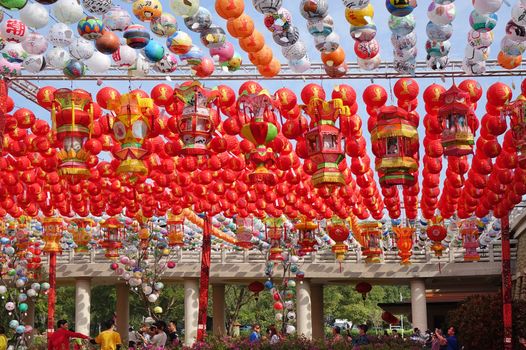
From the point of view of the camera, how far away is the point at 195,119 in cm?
1086

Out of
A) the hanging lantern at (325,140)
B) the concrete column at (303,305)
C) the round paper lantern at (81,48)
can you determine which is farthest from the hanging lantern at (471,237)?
the round paper lantern at (81,48)

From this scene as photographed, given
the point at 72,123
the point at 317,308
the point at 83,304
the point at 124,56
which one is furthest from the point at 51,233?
the point at 317,308

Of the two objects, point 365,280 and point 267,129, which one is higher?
point 267,129

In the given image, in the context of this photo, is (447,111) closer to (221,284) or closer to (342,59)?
(342,59)

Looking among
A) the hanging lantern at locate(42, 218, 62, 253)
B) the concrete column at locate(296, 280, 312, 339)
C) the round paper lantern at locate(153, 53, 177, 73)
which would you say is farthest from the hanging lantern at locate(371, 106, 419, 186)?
the concrete column at locate(296, 280, 312, 339)

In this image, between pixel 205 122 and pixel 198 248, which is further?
pixel 198 248

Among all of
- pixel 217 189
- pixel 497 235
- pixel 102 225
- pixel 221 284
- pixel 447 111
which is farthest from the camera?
pixel 221 284

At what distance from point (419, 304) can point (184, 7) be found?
22.4 m

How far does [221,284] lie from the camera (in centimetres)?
3431

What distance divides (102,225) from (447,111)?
47.0 feet

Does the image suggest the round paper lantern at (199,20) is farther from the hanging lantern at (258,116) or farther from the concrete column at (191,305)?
the concrete column at (191,305)

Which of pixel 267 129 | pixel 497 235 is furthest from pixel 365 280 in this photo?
pixel 267 129

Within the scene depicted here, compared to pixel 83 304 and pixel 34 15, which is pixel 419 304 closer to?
pixel 83 304

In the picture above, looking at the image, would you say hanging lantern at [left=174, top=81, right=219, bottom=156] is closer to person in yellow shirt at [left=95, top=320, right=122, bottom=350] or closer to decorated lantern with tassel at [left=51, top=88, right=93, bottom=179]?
decorated lantern with tassel at [left=51, top=88, right=93, bottom=179]
